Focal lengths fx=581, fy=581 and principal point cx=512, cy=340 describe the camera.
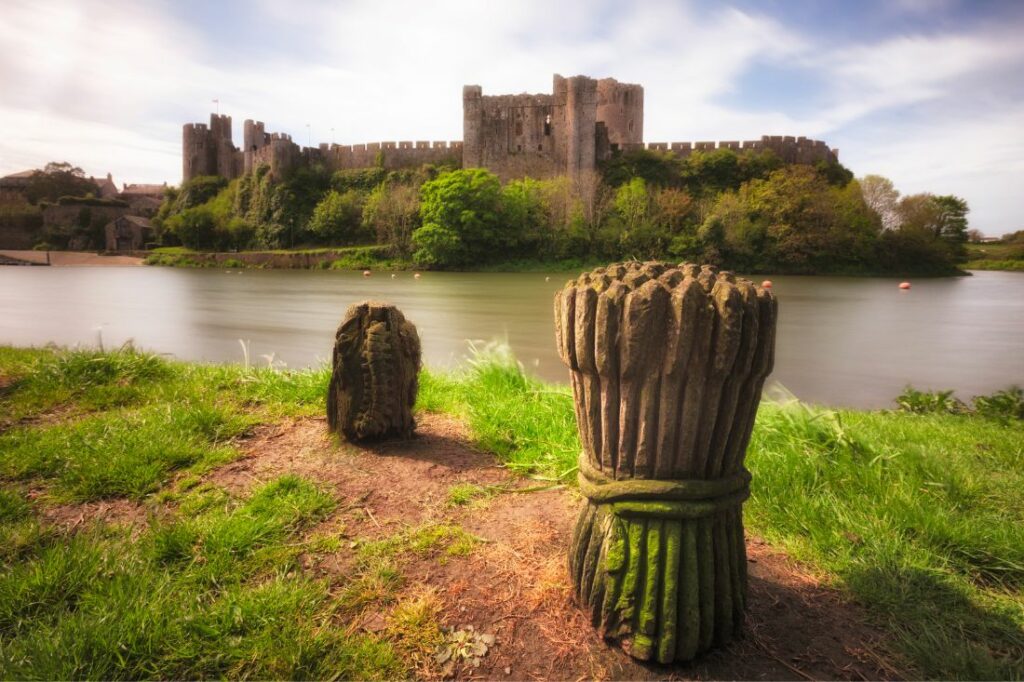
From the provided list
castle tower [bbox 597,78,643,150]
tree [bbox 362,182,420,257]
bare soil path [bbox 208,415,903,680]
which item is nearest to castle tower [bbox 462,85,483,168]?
tree [bbox 362,182,420,257]

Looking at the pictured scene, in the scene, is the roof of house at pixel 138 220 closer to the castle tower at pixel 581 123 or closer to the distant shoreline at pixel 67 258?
the distant shoreline at pixel 67 258

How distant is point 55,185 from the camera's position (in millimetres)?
56812

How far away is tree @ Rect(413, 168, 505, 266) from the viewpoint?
38531 millimetres

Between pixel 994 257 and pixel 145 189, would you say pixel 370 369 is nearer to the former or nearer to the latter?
pixel 994 257

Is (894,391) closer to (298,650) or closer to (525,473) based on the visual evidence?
(525,473)

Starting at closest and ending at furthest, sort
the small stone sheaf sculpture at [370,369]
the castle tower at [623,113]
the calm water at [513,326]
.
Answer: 1. the small stone sheaf sculpture at [370,369]
2. the calm water at [513,326]
3. the castle tower at [623,113]

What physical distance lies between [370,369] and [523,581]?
1.83 metres

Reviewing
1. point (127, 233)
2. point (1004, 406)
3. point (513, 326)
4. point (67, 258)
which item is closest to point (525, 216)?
point (513, 326)

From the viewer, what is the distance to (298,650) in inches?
76.3

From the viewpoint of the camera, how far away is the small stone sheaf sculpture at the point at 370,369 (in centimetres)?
371

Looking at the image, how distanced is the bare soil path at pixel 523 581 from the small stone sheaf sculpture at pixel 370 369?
0.20 m

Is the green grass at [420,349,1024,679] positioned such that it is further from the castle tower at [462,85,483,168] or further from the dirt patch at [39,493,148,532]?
the castle tower at [462,85,483,168]

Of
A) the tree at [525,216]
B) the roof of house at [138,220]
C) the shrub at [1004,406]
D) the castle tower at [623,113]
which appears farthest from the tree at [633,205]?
the roof of house at [138,220]

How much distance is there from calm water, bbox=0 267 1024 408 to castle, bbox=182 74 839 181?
905 inches
